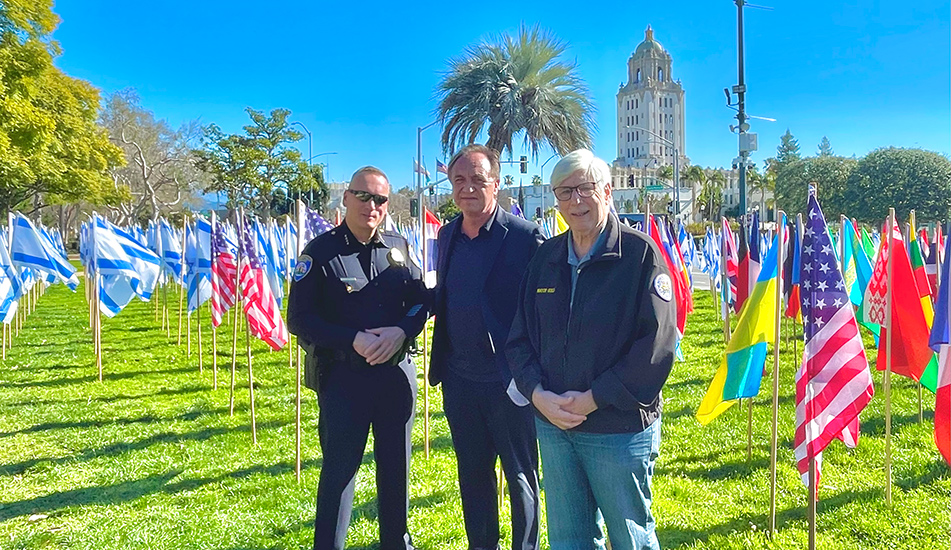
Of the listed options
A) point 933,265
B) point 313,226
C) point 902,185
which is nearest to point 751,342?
point 933,265

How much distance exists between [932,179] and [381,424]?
194 ft

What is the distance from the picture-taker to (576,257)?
8.52 feet

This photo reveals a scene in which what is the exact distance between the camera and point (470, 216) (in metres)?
3.24

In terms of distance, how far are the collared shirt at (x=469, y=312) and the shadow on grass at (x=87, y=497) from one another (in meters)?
3.29

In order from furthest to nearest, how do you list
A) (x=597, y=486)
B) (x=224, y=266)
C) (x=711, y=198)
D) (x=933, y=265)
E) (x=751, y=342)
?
(x=711, y=198), (x=224, y=266), (x=933, y=265), (x=751, y=342), (x=597, y=486)

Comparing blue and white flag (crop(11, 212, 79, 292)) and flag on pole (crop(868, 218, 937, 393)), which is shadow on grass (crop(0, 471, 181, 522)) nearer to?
flag on pole (crop(868, 218, 937, 393))

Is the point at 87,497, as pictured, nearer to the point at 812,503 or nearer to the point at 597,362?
the point at 597,362

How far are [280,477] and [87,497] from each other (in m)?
1.40

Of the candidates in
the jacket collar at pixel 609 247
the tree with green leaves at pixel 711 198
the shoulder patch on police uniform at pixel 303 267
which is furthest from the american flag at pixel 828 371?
the tree with green leaves at pixel 711 198

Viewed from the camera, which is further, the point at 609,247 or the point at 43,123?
the point at 43,123

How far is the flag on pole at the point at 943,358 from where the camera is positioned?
3.26 m

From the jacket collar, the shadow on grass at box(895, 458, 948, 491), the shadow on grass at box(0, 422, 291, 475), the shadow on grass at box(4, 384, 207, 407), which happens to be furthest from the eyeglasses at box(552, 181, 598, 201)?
the shadow on grass at box(4, 384, 207, 407)

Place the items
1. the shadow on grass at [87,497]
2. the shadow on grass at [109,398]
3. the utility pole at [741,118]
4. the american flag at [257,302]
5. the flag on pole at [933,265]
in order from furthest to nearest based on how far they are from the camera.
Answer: the utility pole at [741,118], the shadow on grass at [109,398], the american flag at [257,302], the flag on pole at [933,265], the shadow on grass at [87,497]

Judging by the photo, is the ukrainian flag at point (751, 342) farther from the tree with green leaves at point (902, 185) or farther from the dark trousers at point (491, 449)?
the tree with green leaves at point (902, 185)
